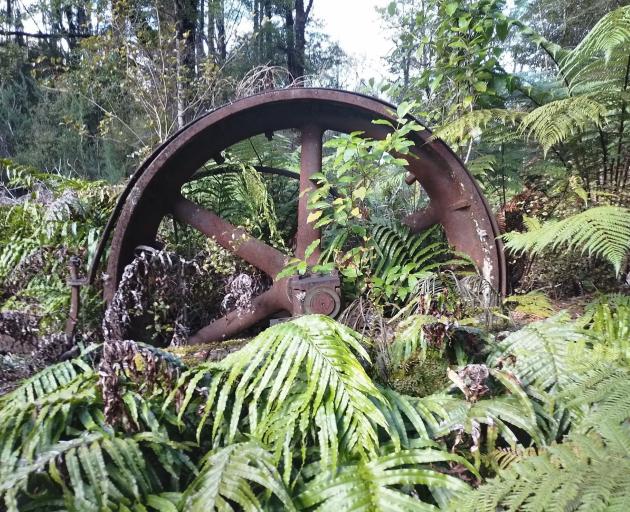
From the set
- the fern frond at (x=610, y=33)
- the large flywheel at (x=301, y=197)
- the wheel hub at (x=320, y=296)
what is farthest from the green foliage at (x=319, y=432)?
the fern frond at (x=610, y=33)

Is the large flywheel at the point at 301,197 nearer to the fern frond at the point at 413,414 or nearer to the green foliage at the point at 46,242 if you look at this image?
the green foliage at the point at 46,242

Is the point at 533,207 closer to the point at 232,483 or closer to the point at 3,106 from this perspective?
the point at 232,483

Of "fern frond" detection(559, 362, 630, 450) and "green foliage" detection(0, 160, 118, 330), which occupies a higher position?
"green foliage" detection(0, 160, 118, 330)

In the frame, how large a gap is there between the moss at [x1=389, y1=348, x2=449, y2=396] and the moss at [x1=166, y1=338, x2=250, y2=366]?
0.77m

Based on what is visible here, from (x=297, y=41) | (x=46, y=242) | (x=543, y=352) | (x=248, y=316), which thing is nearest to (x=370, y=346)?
(x=543, y=352)

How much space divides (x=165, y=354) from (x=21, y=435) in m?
0.42

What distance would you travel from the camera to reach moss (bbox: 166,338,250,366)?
194cm

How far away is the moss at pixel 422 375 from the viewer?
1.52 m

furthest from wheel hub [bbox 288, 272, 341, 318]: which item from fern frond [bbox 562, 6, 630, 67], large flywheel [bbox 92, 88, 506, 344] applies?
fern frond [bbox 562, 6, 630, 67]

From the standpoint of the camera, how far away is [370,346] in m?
1.60

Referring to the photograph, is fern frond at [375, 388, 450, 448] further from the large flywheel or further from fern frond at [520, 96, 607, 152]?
fern frond at [520, 96, 607, 152]

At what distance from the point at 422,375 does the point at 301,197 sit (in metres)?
1.48

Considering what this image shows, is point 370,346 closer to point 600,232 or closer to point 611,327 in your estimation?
point 611,327

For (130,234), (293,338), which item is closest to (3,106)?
(130,234)
